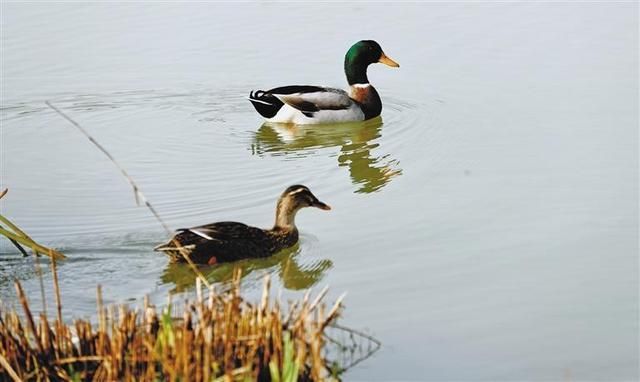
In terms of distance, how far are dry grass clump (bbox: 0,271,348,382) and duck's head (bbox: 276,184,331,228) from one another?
8.48 feet

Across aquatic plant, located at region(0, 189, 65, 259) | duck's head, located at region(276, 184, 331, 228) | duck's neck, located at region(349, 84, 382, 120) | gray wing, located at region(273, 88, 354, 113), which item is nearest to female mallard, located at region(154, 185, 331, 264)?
duck's head, located at region(276, 184, 331, 228)

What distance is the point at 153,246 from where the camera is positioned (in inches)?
301

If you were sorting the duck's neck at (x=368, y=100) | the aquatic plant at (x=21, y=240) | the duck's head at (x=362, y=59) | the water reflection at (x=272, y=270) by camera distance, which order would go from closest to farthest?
1. the aquatic plant at (x=21, y=240)
2. the water reflection at (x=272, y=270)
3. the duck's neck at (x=368, y=100)
4. the duck's head at (x=362, y=59)

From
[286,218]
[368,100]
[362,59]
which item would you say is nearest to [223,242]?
[286,218]

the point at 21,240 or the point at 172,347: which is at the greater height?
the point at 21,240

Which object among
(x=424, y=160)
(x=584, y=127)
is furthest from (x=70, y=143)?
(x=584, y=127)

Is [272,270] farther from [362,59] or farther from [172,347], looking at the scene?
[362,59]

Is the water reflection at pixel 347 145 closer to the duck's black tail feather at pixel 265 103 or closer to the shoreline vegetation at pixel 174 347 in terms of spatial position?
the duck's black tail feather at pixel 265 103

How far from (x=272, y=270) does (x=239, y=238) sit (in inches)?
10.9

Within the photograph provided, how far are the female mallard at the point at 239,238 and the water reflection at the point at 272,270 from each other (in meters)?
0.04

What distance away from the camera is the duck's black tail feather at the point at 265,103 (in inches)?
464

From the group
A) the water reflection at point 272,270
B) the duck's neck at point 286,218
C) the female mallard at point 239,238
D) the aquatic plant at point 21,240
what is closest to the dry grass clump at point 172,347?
the aquatic plant at point 21,240

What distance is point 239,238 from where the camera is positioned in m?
7.42

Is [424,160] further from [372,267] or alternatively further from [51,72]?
[51,72]
